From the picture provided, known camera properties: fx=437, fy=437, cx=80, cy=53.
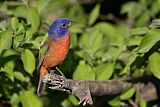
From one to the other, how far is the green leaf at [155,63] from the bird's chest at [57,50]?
839 mm

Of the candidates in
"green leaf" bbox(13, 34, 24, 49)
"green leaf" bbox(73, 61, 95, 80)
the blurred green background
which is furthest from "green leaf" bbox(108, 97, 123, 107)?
"green leaf" bbox(13, 34, 24, 49)

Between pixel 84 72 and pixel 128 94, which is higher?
pixel 84 72

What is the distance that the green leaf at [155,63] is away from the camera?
4199 millimetres

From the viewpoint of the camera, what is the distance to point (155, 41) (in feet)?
13.0

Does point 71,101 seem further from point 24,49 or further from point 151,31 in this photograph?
point 151,31

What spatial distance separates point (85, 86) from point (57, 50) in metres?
0.53

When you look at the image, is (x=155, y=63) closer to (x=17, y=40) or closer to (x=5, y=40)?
(x=17, y=40)

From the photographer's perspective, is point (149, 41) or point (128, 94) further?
point (128, 94)

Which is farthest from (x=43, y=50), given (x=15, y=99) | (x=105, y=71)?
(x=15, y=99)

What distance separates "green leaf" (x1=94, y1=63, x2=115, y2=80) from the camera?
4801mm

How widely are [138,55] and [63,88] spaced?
0.88 meters

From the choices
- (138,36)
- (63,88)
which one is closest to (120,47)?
(138,36)

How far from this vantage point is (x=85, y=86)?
13.4ft

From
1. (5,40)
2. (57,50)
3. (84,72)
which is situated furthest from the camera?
(84,72)
